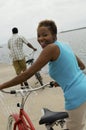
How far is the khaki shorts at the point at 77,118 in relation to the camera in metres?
4.18

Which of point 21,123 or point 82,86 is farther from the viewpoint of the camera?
point 21,123

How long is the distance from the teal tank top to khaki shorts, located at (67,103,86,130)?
0.19ft

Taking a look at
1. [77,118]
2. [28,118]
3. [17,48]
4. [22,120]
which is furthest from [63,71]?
[17,48]

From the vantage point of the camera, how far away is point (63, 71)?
4.05 metres

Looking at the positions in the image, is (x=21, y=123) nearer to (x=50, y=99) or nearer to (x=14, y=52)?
(x=50, y=99)

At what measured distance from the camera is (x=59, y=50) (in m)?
3.99

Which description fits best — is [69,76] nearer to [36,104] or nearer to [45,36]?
[45,36]

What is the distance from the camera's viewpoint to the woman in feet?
13.1

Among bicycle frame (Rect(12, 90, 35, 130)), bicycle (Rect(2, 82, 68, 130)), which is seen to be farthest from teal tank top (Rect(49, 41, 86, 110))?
bicycle frame (Rect(12, 90, 35, 130))

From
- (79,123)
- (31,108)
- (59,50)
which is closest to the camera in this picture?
(59,50)

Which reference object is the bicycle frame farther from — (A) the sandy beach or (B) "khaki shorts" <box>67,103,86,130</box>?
(A) the sandy beach

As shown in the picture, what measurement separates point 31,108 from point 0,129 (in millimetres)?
1806

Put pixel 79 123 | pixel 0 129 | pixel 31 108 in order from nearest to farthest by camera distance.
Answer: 1. pixel 79 123
2. pixel 0 129
3. pixel 31 108

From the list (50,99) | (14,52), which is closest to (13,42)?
(14,52)
